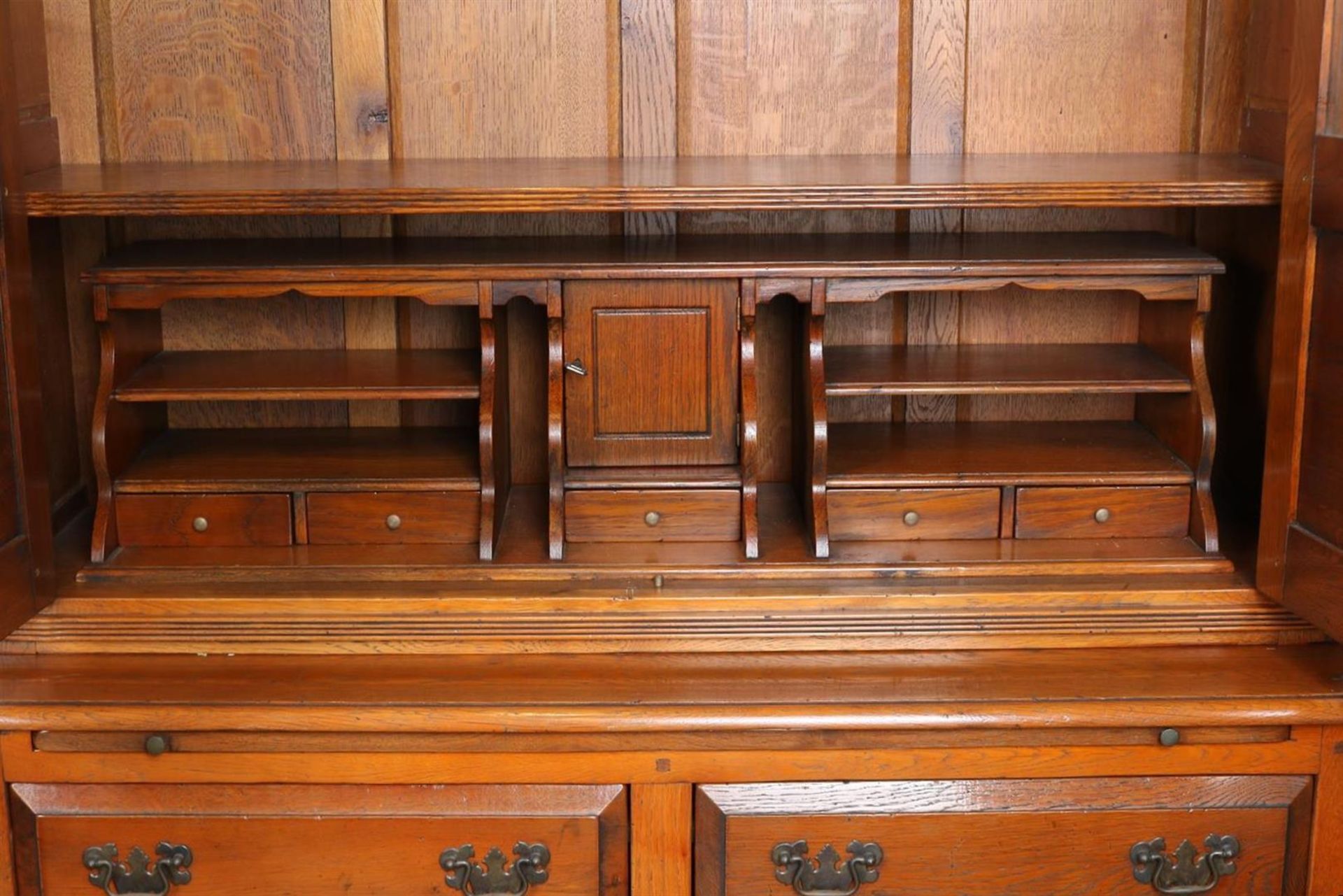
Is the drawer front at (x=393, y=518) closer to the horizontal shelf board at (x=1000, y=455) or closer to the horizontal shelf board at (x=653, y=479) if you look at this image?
the horizontal shelf board at (x=653, y=479)

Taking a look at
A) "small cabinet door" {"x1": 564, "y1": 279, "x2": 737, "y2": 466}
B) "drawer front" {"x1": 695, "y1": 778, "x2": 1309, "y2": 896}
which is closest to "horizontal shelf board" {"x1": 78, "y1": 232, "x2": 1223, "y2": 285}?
"small cabinet door" {"x1": 564, "y1": 279, "x2": 737, "y2": 466}

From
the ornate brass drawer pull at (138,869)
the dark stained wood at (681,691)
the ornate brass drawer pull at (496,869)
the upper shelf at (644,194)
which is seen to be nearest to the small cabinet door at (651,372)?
the upper shelf at (644,194)

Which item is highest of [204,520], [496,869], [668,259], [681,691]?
[668,259]

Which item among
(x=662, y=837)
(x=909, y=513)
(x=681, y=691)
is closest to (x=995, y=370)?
(x=909, y=513)

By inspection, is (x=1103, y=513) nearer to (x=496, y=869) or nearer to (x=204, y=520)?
(x=496, y=869)

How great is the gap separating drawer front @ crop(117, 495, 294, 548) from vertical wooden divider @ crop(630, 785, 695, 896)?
76cm

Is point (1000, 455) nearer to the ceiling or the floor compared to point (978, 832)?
nearer to the ceiling

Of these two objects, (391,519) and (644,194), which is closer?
(644,194)

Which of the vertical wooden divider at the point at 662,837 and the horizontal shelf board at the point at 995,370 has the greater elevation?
the horizontal shelf board at the point at 995,370

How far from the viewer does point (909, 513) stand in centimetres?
261

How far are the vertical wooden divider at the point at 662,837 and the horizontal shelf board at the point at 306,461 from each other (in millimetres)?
606

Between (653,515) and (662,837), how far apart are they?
21.0 inches

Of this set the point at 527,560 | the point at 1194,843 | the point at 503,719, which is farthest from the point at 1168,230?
the point at 503,719

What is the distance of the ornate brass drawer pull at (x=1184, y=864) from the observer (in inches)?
91.4
